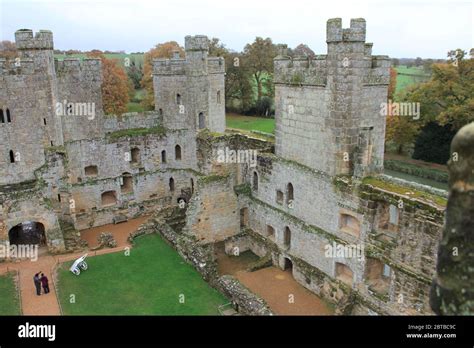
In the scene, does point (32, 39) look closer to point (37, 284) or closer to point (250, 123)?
point (37, 284)

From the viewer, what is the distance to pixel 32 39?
21766 mm

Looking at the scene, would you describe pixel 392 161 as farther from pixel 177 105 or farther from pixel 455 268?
pixel 455 268

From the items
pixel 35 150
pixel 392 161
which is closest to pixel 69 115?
pixel 35 150

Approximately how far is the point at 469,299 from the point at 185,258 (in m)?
17.0

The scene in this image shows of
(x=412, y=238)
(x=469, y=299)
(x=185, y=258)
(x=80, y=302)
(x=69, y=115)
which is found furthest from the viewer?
(x=69, y=115)

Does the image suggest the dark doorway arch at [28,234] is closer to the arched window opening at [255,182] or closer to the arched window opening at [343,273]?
the arched window opening at [255,182]

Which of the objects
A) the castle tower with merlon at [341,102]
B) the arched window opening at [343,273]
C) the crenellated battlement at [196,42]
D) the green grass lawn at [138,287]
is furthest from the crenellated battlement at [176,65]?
the arched window opening at [343,273]

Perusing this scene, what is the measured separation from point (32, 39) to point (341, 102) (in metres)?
15.5

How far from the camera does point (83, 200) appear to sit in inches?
1019

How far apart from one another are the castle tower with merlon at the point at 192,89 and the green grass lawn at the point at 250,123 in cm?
2082

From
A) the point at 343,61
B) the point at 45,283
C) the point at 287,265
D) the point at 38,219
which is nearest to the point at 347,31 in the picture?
the point at 343,61

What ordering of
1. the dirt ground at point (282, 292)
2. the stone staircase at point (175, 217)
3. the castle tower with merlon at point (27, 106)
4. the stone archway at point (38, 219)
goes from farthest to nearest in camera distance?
the stone staircase at point (175, 217), the castle tower with merlon at point (27, 106), the stone archway at point (38, 219), the dirt ground at point (282, 292)

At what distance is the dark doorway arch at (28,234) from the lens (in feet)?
74.8

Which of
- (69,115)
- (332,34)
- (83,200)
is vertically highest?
(332,34)
